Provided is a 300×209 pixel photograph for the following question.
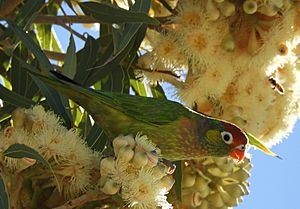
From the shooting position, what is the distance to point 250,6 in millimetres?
2500

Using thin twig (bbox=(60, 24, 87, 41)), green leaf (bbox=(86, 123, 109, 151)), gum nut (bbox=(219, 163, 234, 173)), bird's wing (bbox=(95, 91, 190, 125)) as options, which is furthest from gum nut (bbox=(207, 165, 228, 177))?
thin twig (bbox=(60, 24, 87, 41))

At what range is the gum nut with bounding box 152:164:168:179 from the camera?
Result: 197cm

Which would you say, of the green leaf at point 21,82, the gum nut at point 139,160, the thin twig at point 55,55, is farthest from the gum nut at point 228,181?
the thin twig at point 55,55

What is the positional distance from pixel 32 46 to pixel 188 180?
0.52m

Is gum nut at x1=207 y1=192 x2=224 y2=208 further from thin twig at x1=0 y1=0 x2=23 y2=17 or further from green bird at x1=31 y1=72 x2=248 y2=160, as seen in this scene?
thin twig at x1=0 y1=0 x2=23 y2=17

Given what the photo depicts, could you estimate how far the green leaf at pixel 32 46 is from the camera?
2348mm

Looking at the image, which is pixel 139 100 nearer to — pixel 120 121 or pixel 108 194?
pixel 120 121

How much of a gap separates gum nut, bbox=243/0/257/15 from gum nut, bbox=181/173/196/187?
1.56 ft

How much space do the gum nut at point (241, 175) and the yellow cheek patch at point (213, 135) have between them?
0.10 m

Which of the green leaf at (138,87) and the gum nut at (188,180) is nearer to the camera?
the gum nut at (188,180)

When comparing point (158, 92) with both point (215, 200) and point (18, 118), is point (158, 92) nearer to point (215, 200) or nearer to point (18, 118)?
point (215, 200)

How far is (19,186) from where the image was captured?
1.99 meters

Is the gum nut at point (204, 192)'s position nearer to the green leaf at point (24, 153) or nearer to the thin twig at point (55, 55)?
the green leaf at point (24, 153)

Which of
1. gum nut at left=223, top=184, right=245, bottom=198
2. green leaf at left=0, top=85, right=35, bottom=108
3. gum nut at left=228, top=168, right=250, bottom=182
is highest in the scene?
green leaf at left=0, top=85, right=35, bottom=108
